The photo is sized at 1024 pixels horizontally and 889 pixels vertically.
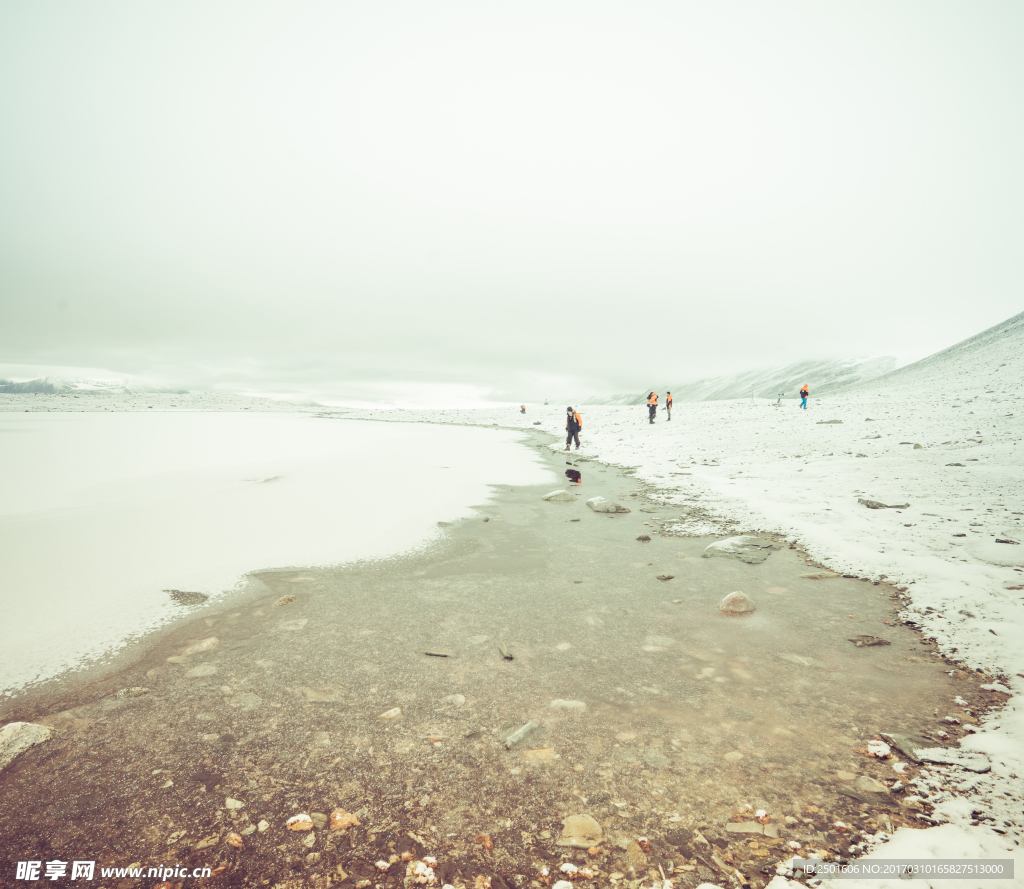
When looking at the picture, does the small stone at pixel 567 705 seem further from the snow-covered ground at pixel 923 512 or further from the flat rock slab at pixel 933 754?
the flat rock slab at pixel 933 754

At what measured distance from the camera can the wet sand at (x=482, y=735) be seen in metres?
2.22

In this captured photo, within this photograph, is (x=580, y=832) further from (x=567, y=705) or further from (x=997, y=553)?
(x=997, y=553)

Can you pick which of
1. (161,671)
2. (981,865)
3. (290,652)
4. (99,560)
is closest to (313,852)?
(290,652)

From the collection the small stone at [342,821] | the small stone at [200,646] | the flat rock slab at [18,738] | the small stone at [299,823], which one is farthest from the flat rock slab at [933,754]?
the flat rock slab at [18,738]

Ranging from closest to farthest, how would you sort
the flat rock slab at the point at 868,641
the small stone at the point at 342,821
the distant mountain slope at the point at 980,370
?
1. the small stone at the point at 342,821
2. the flat rock slab at the point at 868,641
3. the distant mountain slope at the point at 980,370

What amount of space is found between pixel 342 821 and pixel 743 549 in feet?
19.0

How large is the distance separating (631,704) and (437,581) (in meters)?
2.94

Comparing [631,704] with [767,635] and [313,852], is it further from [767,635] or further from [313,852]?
[313,852]

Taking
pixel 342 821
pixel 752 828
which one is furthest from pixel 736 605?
pixel 342 821

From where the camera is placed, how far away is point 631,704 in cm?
334

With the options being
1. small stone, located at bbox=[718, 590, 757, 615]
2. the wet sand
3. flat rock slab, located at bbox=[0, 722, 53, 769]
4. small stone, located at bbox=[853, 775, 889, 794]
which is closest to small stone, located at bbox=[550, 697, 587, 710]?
the wet sand

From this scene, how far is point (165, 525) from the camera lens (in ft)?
24.8

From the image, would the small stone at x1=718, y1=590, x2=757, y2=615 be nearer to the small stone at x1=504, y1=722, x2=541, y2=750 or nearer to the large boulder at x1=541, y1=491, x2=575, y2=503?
the small stone at x1=504, y1=722, x2=541, y2=750

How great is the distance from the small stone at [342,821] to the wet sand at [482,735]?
3 cm
